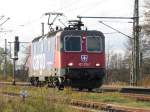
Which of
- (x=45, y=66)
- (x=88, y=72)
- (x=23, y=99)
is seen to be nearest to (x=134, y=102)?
(x=23, y=99)

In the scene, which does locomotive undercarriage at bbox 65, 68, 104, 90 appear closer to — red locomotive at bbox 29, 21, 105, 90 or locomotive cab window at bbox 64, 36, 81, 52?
red locomotive at bbox 29, 21, 105, 90

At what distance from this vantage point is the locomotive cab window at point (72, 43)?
3085 centimetres

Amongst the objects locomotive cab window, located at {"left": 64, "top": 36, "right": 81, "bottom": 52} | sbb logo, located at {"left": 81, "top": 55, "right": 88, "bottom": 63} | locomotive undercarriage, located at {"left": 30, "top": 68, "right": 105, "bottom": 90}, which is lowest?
locomotive undercarriage, located at {"left": 30, "top": 68, "right": 105, "bottom": 90}

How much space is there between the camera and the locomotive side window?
103 ft

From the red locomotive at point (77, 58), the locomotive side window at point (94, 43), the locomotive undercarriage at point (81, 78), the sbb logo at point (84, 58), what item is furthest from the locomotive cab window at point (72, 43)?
the locomotive undercarriage at point (81, 78)

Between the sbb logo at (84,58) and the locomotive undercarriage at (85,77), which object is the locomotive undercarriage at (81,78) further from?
the sbb logo at (84,58)

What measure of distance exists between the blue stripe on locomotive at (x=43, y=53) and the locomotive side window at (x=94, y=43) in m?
2.04

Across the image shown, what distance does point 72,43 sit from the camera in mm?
31172

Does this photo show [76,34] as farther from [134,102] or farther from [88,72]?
[134,102]

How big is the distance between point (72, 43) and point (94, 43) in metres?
1.32

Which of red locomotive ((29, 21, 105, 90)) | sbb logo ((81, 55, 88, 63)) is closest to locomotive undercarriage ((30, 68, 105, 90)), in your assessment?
red locomotive ((29, 21, 105, 90))

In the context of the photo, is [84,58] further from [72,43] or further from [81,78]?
[81,78]

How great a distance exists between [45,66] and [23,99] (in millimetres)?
16035

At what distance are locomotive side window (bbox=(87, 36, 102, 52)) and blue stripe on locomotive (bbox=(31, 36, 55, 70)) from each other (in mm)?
2043
